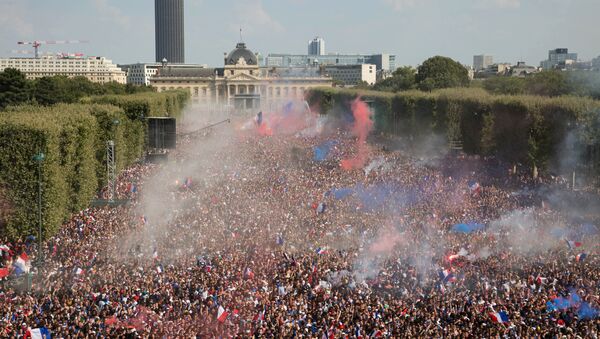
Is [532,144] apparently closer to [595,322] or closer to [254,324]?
[595,322]

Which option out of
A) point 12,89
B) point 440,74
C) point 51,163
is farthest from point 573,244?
point 440,74

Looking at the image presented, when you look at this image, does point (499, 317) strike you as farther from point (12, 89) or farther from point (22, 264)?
point (12, 89)

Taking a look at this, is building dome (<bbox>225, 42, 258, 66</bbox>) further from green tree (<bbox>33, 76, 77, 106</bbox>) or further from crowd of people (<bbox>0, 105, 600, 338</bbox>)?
crowd of people (<bbox>0, 105, 600, 338</bbox>)

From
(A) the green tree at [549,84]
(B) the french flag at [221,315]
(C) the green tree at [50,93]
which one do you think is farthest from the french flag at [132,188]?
(C) the green tree at [50,93]

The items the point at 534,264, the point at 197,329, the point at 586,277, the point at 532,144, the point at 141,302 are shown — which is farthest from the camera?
the point at 532,144

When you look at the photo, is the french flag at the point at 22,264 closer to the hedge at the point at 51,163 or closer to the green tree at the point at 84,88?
the hedge at the point at 51,163

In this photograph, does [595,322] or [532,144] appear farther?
[532,144]

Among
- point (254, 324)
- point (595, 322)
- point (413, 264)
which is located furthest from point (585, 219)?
point (254, 324)
